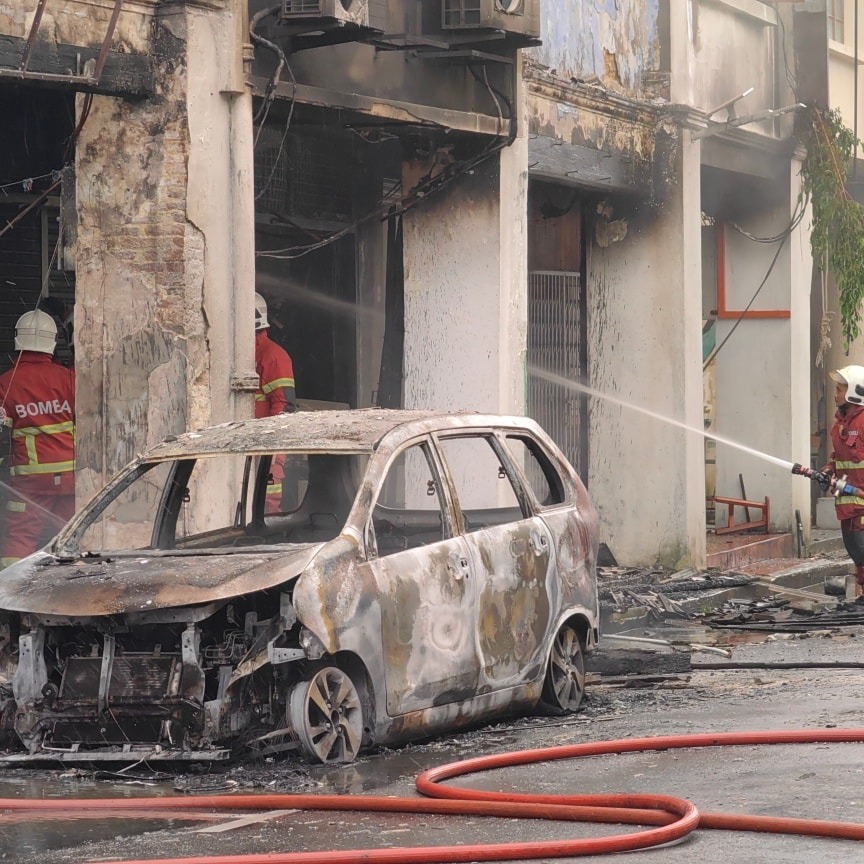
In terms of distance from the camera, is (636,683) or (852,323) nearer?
(636,683)

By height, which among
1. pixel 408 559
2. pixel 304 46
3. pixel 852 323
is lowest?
pixel 408 559

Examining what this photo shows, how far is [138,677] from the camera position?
745cm

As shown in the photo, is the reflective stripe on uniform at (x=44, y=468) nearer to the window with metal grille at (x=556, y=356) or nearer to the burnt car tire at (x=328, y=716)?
the burnt car tire at (x=328, y=716)

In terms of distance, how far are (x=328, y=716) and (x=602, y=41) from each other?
401 inches

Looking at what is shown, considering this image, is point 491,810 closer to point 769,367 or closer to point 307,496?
point 307,496

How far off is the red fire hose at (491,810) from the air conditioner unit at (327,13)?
19.2 ft

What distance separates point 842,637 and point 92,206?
5990 millimetres

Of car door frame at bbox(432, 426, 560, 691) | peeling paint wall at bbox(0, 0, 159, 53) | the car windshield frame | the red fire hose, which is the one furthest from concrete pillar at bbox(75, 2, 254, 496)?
the red fire hose

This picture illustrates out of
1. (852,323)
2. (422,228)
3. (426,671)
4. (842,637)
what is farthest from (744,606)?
(426,671)

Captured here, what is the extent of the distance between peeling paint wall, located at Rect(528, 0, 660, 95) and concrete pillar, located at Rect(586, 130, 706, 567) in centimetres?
93

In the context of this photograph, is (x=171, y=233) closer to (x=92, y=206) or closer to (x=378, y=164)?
(x=92, y=206)

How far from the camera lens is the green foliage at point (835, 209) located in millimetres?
19531

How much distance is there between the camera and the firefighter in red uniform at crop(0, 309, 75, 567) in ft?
39.6

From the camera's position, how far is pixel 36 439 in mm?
12164
